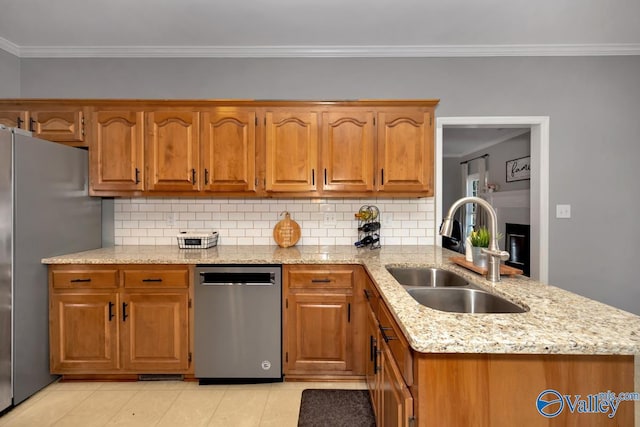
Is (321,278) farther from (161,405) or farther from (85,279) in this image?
(85,279)

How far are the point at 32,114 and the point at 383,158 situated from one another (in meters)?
2.87

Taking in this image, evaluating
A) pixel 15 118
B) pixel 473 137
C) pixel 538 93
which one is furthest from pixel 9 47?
pixel 473 137

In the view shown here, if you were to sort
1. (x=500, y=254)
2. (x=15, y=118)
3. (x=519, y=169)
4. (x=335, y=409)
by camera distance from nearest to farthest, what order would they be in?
(x=500, y=254), (x=335, y=409), (x=15, y=118), (x=519, y=169)

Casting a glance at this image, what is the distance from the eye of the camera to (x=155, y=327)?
2207 millimetres

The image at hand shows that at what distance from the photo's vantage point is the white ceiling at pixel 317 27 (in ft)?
7.41

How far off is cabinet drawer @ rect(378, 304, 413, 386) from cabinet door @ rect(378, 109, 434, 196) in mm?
1348

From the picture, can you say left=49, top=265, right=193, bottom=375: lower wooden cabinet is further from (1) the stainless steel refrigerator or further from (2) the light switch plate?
(2) the light switch plate

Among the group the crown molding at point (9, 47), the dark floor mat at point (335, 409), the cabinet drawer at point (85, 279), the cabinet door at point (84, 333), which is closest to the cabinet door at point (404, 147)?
the dark floor mat at point (335, 409)

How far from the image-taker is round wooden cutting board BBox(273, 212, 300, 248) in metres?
2.75

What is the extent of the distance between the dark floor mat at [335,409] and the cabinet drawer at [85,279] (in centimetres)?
158

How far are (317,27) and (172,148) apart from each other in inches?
61.0

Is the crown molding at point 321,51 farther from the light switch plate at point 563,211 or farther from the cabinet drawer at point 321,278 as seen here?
the cabinet drawer at point 321,278

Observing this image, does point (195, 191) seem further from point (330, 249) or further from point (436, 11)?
point (436, 11)

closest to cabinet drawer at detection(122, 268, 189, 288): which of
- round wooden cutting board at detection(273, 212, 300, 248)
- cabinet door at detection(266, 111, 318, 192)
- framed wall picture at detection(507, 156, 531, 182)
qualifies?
round wooden cutting board at detection(273, 212, 300, 248)
